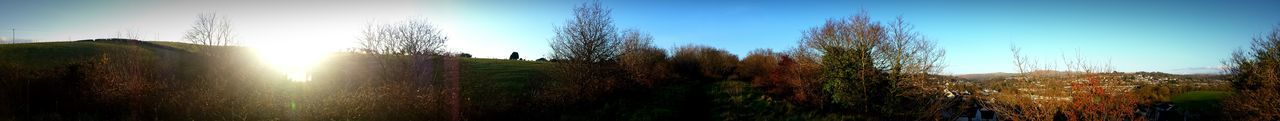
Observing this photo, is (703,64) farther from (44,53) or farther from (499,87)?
(44,53)

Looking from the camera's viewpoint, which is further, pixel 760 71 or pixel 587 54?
pixel 760 71

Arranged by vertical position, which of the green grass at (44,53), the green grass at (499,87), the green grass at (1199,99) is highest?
the green grass at (44,53)

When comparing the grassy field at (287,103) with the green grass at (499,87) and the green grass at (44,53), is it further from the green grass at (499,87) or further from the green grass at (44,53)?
the green grass at (44,53)

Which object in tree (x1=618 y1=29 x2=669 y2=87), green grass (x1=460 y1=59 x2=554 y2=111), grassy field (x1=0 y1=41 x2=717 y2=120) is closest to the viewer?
grassy field (x1=0 y1=41 x2=717 y2=120)

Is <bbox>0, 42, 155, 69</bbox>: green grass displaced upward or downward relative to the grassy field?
upward

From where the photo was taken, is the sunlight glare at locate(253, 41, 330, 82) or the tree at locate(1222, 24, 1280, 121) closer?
the tree at locate(1222, 24, 1280, 121)

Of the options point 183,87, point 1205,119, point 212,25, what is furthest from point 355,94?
point 1205,119

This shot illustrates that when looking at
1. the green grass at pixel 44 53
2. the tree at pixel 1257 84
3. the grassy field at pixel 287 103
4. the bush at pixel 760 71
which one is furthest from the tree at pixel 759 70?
the green grass at pixel 44 53

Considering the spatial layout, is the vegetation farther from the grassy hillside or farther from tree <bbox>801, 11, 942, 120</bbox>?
the grassy hillside

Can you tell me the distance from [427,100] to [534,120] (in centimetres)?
398

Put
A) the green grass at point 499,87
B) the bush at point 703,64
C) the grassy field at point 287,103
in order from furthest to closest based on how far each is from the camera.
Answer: the bush at point 703,64 < the green grass at point 499,87 < the grassy field at point 287,103

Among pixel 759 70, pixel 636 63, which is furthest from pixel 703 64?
pixel 636 63

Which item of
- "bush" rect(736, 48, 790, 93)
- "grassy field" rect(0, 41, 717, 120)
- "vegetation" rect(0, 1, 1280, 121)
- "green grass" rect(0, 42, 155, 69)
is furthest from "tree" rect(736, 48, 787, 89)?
"green grass" rect(0, 42, 155, 69)

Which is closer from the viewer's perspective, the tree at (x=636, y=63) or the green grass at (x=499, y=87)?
the green grass at (x=499, y=87)
